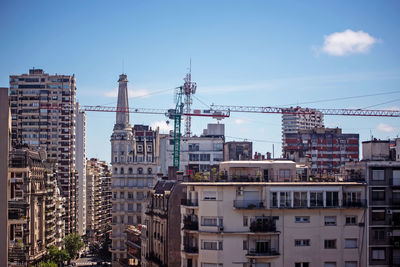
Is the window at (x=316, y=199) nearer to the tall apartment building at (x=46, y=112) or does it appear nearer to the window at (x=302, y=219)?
the window at (x=302, y=219)

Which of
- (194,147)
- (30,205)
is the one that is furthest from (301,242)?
(194,147)

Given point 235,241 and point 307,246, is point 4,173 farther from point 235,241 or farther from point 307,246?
point 307,246

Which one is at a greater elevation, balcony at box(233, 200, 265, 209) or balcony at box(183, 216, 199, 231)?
balcony at box(233, 200, 265, 209)

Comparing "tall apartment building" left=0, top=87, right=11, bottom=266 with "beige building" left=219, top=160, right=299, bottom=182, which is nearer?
"tall apartment building" left=0, top=87, right=11, bottom=266

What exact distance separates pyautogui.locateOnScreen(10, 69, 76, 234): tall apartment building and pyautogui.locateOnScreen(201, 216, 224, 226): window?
428ft

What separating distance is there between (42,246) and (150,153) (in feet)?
137

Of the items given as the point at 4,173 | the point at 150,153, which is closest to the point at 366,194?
the point at 4,173

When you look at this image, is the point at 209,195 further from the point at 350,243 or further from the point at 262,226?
the point at 350,243

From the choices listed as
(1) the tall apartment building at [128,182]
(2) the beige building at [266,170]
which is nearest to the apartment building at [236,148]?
(1) the tall apartment building at [128,182]

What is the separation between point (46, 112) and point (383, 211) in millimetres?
139372

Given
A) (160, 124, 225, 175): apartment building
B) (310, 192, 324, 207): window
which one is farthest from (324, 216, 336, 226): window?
(160, 124, 225, 175): apartment building

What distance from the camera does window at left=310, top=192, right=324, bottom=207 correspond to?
2411 inches

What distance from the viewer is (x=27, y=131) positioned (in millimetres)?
188750

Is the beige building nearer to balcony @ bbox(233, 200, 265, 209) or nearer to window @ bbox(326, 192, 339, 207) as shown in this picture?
balcony @ bbox(233, 200, 265, 209)
